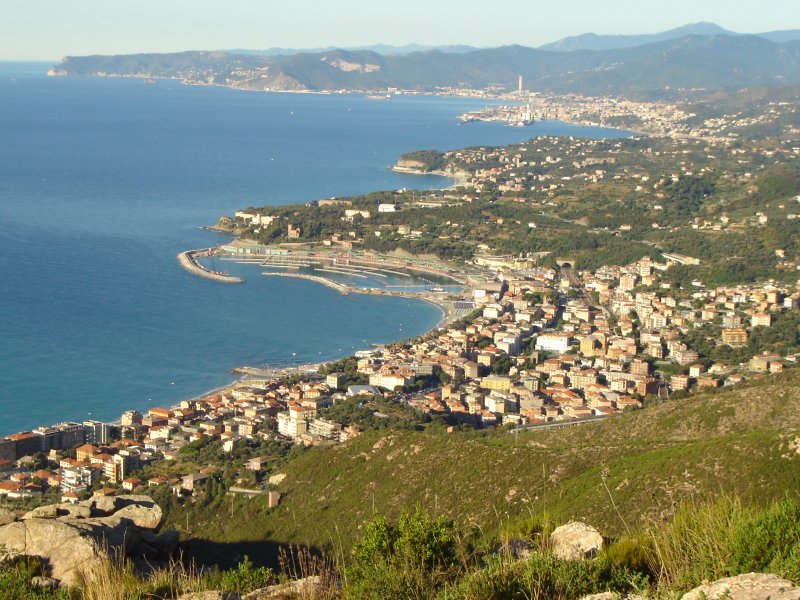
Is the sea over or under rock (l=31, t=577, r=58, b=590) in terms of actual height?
under

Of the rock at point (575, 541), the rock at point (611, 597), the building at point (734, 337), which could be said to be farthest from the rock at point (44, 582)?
the building at point (734, 337)

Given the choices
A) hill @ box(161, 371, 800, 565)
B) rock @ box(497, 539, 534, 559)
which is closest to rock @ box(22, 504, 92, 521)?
hill @ box(161, 371, 800, 565)

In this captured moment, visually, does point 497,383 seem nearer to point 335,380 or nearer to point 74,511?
point 335,380

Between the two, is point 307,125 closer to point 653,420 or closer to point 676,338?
point 676,338

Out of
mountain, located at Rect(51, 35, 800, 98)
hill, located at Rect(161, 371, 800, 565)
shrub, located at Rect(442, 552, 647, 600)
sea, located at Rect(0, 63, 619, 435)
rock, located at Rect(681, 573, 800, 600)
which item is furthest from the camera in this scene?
mountain, located at Rect(51, 35, 800, 98)

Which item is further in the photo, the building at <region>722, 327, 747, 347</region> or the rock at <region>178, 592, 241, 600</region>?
the building at <region>722, 327, 747, 347</region>

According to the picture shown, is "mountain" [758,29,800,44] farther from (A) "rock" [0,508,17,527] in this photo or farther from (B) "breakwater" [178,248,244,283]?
(A) "rock" [0,508,17,527]
